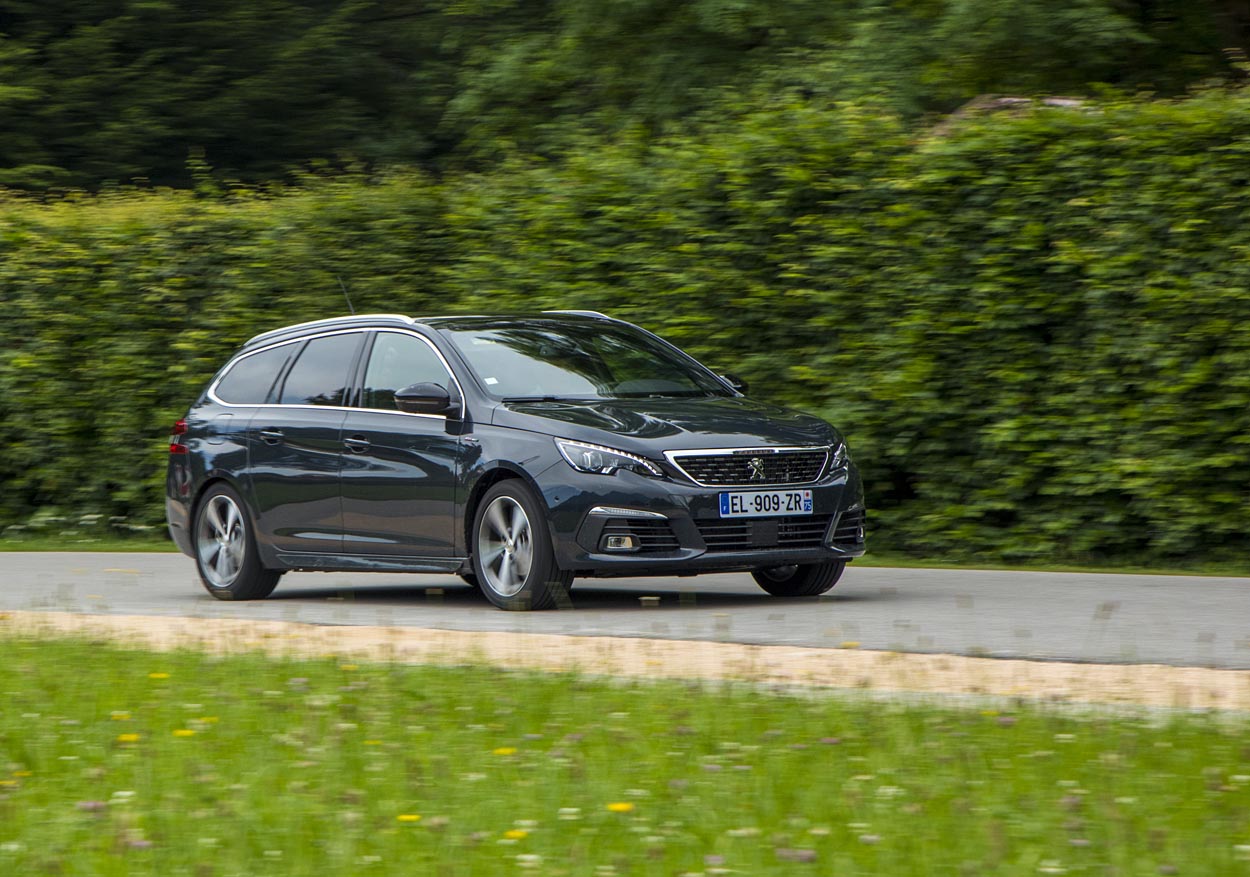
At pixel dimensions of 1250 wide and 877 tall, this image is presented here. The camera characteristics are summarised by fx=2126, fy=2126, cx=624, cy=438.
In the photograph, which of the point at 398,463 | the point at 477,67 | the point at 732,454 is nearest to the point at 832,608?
the point at 732,454

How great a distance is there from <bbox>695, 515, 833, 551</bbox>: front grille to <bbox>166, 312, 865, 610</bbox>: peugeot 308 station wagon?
1 cm

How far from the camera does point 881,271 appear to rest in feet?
46.4

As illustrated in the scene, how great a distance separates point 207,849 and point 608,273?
34.5ft

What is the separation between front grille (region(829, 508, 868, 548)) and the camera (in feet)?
37.2

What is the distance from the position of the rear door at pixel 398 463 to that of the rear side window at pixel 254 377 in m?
1.01

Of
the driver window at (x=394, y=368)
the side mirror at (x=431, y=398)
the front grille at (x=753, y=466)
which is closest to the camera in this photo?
the front grille at (x=753, y=466)

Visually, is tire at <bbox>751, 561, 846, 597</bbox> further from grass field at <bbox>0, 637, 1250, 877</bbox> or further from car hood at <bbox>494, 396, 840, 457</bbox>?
grass field at <bbox>0, 637, 1250, 877</bbox>

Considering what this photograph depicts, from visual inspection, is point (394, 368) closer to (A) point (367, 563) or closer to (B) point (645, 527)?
(A) point (367, 563)

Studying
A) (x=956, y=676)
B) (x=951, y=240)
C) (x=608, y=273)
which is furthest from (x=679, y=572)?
(x=608, y=273)

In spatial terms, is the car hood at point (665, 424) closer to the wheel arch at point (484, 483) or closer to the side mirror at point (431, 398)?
the wheel arch at point (484, 483)

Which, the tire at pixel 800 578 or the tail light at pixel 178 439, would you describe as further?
the tail light at pixel 178 439

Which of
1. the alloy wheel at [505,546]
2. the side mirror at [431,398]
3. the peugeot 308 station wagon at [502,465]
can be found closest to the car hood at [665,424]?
the peugeot 308 station wagon at [502,465]

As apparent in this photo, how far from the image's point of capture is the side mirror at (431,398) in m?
11.5

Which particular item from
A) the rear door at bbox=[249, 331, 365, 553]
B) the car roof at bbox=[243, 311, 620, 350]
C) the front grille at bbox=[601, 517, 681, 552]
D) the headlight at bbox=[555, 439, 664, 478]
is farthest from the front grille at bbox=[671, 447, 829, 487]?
the rear door at bbox=[249, 331, 365, 553]
